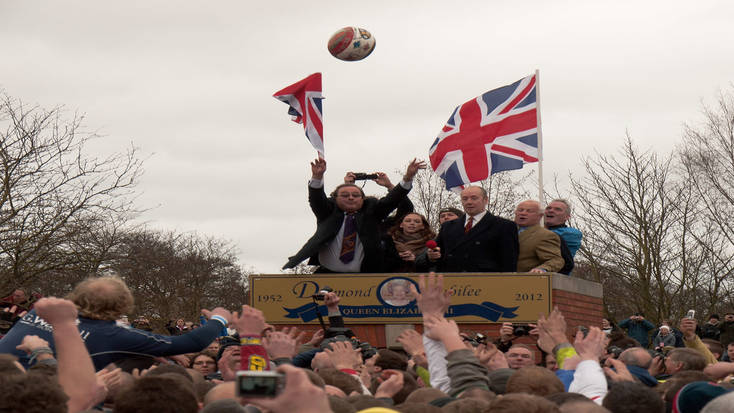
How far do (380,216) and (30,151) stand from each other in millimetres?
14061

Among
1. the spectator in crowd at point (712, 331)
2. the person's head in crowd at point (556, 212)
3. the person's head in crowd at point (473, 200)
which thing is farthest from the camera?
the spectator in crowd at point (712, 331)

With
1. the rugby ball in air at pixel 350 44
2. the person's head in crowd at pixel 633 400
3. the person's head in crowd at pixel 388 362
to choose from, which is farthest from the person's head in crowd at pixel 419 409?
the rugby ball in air at pixel 350 44

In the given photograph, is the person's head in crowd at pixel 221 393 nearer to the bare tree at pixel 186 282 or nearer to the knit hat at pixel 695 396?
the knit hat at pixel 695 396

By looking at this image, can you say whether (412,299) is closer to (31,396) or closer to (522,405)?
(522,405)

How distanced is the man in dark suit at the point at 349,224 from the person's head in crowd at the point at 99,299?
15.6ft

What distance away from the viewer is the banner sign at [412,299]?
10.1 metres

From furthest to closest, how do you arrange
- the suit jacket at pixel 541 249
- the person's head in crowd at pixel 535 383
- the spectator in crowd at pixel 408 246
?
the spectator in crowd at pixel 408 246 → the suit jacket at pixel 541 249 → the person's head in crowd at pixel 535 383

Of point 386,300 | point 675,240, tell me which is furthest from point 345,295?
point 675,240

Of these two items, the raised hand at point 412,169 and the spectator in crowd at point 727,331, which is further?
the spectator in crowd at point 727,331

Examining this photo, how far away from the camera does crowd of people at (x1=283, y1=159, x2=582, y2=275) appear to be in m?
10.4

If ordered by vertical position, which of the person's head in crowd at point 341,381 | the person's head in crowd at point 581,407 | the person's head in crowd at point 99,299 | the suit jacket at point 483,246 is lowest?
the person's head in crowd at point 581,407

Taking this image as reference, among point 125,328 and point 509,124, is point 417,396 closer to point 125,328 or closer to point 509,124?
point 125,328

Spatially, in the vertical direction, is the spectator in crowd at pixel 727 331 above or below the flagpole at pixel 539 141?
below

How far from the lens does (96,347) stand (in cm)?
554
